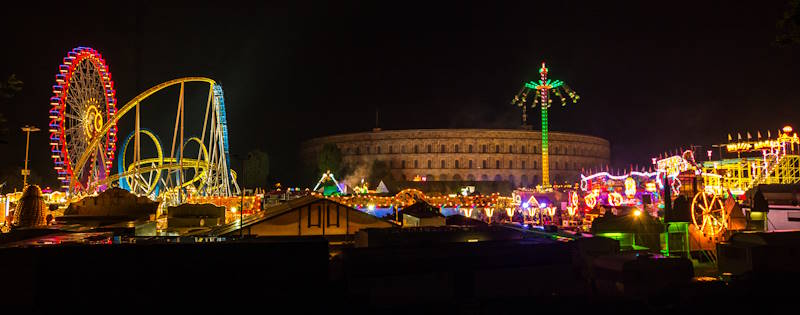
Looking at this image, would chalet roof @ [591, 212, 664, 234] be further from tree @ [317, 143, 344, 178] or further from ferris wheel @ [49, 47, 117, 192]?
tree @ [317, 143, 344, 178]

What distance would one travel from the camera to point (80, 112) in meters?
35.0

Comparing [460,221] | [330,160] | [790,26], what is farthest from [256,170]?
[790,26]

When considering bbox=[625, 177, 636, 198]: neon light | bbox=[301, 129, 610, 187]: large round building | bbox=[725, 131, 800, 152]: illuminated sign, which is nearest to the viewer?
bbox=[625, 177, 636, 198]: neon light

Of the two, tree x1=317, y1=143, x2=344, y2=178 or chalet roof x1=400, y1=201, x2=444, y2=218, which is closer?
chalet roof x1=400, y1=201, x2=444, y2=218

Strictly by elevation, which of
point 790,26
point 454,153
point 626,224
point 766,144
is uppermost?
point 454,153

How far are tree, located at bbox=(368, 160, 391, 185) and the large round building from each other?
3.20m

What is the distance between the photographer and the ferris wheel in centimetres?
3231

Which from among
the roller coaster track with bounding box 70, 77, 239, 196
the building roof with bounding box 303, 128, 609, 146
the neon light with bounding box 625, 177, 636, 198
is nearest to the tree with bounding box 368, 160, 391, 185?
the building roof with bounding box 303, 128, 609, 146

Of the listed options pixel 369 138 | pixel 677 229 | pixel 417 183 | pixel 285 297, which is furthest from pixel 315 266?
pixel 369 138

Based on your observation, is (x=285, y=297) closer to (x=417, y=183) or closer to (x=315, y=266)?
(x=315, y=266)

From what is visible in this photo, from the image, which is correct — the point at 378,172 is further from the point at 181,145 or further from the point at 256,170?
the point at 181,145

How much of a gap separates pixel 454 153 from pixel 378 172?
17.7 meters

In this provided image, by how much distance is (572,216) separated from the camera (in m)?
35.6

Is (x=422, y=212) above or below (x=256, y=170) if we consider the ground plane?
below
